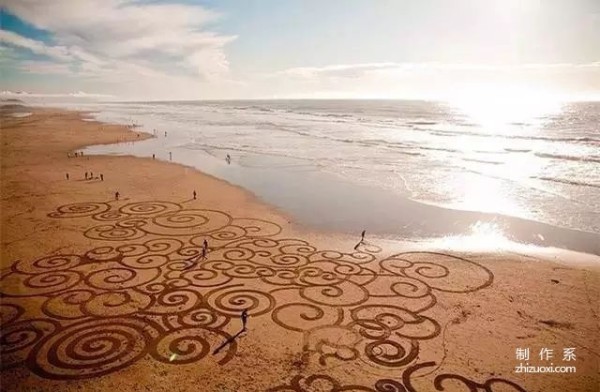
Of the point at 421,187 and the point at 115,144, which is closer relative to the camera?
the point at 421,187

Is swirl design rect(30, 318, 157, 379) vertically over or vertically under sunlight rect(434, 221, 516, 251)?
under

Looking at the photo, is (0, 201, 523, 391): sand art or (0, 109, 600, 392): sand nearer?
(0, 109, 600, 392): sand

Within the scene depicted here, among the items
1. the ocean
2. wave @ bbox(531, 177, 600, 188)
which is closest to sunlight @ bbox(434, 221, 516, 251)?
the ocean

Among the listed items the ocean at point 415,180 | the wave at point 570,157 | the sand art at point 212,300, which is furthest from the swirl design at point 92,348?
the wave at point 570,157

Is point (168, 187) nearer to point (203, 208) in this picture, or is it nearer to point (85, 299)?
point (203, 208)

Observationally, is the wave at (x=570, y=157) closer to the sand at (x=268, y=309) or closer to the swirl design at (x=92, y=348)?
the sand at (x=268, y=309)

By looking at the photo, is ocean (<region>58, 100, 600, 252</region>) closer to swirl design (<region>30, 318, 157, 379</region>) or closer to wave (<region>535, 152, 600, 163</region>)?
wave (<region>535, 152, 600, 163</region>)

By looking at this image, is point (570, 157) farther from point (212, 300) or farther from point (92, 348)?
point (92, 348)

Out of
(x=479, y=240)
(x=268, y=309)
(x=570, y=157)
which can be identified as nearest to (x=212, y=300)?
(x=268, y=309)

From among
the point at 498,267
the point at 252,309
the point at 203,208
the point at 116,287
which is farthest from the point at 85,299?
the point at 498,267
